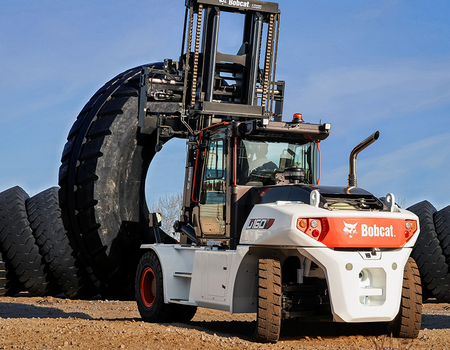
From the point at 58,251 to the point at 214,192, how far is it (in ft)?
19.4

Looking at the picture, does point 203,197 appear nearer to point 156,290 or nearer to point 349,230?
point 156,290

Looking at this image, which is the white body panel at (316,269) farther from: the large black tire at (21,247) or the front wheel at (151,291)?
the large black tire at (21,247)

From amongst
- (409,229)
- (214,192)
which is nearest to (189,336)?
(214,192)

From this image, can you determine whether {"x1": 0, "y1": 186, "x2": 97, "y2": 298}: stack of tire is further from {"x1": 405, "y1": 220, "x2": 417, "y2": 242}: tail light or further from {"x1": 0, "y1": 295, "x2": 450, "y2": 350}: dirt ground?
{"x1": 405, "y1": 220, "x2": 417, "y2": 242}: tail light

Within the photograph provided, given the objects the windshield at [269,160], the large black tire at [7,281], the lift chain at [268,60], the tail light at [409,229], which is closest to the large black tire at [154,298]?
the windshield at [269,160]

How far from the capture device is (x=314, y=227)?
7.25m

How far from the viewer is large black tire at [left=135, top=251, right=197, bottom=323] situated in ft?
31.2

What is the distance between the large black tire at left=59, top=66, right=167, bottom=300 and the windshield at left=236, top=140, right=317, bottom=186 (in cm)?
432

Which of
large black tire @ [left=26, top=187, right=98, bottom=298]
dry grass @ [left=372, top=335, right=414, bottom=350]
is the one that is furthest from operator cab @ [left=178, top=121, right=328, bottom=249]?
large black tire @ [left=26, top=187, right=98, bottom=298]

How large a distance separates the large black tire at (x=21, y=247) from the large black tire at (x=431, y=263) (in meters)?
8.06

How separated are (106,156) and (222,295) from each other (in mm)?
4922

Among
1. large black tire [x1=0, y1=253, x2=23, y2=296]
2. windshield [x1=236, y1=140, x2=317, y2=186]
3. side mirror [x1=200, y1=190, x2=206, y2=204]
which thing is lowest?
large black tire [x1=0, y1=253, x2=23, y2=296]

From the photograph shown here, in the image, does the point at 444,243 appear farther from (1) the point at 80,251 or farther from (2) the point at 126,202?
(1) the point at 80,251

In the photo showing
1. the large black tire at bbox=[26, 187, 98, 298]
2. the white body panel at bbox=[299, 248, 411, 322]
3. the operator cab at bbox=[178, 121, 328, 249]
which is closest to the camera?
the white body panel at bbox=[299, 248, 411, 322]
